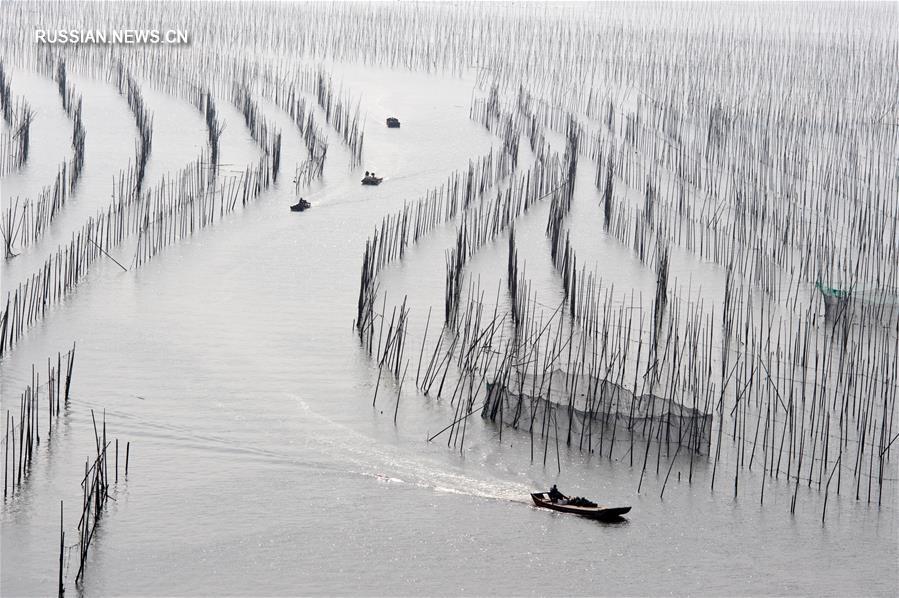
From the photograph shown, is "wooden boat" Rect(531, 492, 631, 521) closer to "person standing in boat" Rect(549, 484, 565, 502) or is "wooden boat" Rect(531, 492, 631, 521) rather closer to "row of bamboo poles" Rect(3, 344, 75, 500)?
"person standing in boat" Rect(549, 484, 565, 502)

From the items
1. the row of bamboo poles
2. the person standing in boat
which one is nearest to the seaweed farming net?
the person standing in boat

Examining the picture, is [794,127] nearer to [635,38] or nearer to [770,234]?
[770,234]

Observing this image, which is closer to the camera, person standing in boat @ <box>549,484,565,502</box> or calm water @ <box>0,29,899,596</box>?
calm water @ <box>0,29,899,596</box>

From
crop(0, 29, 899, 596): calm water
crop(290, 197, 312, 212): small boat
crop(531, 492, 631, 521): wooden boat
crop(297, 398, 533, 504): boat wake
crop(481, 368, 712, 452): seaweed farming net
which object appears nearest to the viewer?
crop(0, 29, 899, 596): calm water

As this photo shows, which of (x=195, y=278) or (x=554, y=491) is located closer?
(x=554, y=491)

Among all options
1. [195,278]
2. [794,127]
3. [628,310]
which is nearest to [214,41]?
[794,127]

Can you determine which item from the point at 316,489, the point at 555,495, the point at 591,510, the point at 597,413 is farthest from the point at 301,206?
the point at 591,510

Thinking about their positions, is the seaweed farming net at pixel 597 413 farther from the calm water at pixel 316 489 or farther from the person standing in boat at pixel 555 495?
the person standing in boat at pixel 555 495


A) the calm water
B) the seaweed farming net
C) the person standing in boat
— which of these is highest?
the seaweed farming net
